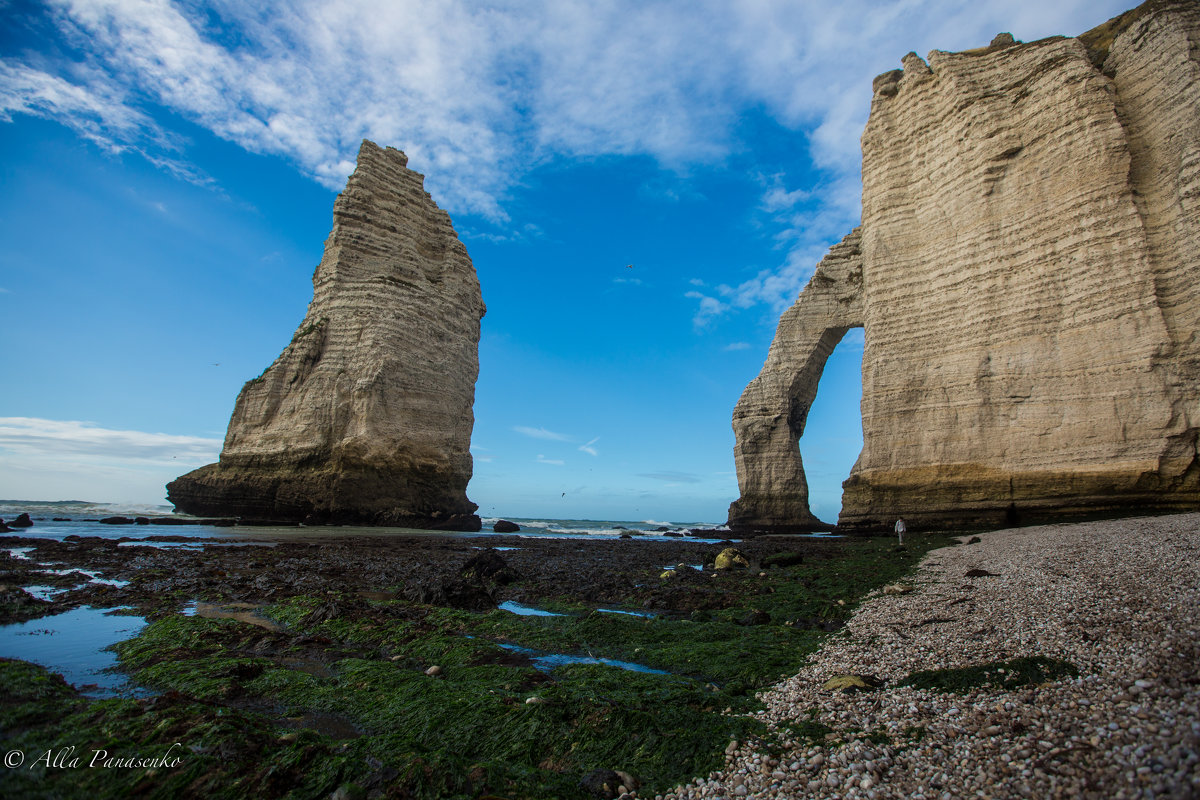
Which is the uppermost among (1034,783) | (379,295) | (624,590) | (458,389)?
(379,295)

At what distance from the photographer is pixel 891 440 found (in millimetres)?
19547

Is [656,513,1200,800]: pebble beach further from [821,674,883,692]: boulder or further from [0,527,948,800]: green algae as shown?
[0,527,948,800]: green algae

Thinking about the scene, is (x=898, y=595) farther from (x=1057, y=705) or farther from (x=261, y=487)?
(x=261, y=487)

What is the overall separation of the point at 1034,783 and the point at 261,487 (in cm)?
3252

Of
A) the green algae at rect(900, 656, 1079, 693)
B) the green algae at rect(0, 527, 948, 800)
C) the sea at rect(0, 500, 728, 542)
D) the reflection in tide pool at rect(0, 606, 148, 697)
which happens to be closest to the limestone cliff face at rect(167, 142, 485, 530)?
the sea at rect(0, 500, 728, 542)

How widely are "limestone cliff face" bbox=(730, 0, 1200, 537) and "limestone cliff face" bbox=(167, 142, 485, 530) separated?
21828 mm

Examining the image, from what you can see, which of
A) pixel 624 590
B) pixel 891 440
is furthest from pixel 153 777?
pixel 891 440

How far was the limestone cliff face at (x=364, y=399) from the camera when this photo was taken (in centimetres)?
2706

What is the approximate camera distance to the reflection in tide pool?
3967mm

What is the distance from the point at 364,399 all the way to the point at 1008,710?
2846cm

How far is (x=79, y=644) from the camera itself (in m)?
4.88

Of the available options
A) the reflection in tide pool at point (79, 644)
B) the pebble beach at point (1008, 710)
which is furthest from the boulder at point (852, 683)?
the reflection in tide pool at point (79, 644)

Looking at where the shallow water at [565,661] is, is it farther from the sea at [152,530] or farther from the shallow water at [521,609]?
the sea at [152,530]

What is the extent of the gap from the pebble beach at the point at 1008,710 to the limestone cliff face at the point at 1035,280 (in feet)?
38.6
